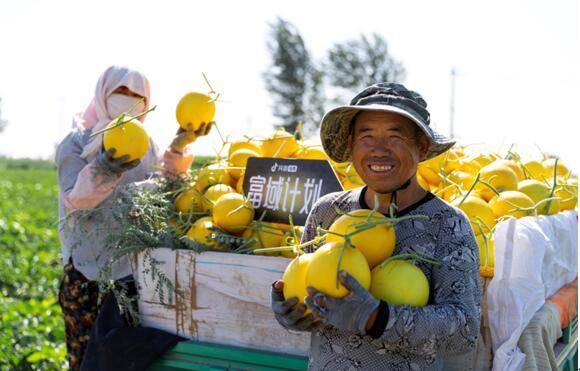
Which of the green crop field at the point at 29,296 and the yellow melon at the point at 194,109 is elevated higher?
the yellow melon at the point at 194,109

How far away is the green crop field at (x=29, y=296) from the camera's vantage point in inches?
194

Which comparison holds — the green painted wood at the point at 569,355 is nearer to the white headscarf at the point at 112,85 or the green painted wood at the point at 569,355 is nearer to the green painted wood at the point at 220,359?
the green painted wood at the point at 220,359

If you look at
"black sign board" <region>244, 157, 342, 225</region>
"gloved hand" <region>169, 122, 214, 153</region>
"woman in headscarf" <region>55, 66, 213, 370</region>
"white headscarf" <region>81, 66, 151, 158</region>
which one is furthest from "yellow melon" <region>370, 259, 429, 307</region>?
"white headscarf" <region>81, 66, 151, 158</region>

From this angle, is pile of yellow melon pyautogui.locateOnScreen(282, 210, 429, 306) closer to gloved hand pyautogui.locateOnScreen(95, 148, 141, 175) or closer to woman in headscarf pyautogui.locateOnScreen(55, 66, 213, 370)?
gloved hand pyautogui.locateOnScreen(95, 148, 141, 175)

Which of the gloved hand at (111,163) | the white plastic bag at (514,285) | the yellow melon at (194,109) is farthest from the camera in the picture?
the yellow melon at (194,109)

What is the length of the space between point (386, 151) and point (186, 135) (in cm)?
Result: 173

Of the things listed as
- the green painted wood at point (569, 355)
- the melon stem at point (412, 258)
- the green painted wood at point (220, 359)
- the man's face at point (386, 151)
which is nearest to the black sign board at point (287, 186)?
the green painted wood at point (220, 359)

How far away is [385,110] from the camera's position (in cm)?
181

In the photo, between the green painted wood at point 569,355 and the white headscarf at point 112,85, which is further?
the white headscarf at point 112,85

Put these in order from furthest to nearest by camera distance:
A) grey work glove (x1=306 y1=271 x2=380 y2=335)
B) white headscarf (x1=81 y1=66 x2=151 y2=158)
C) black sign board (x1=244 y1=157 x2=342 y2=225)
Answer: white headscarf (x1=81 y1=66 x2=151 y2=158)
black sign board (x1=244 y1=157 x2=342 y2=225)
grey work glove (x1=306 y1=271 x2=380 y2=335)

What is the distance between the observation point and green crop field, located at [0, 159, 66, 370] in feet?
16.2

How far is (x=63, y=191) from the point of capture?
10.5 ft

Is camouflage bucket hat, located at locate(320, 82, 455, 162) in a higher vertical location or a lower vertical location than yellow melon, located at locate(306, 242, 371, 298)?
higher

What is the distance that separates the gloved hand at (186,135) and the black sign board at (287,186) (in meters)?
0.43
